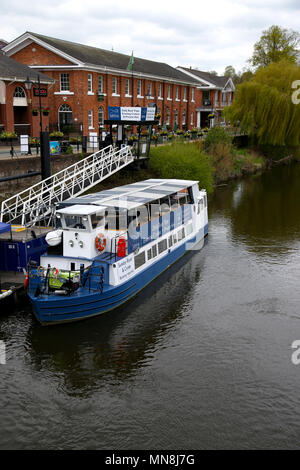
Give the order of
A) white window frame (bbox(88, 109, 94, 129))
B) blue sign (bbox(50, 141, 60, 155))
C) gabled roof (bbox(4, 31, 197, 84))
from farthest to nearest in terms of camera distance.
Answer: white window frame (bbox(88, 109, 94, 129)), gabled roof (bbox(4, 31, 197, 84)), blue sign (bbox(50, 141, 60, 155))

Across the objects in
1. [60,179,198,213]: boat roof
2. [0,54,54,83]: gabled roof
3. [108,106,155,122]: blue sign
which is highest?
[0,54,54,83]: gabled roof

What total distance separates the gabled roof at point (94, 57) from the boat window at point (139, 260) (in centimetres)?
3227

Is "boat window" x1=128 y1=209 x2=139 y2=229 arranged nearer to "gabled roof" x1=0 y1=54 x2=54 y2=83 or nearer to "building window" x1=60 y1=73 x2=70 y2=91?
"gabled roof" x1=0 y1=54 x2=54 y2=83

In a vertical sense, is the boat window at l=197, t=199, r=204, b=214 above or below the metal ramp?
below

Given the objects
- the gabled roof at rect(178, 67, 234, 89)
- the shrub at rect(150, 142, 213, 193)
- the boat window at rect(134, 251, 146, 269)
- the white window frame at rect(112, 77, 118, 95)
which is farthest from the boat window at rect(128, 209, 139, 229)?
the gabled roof at rect(178, 67, 234, 89)

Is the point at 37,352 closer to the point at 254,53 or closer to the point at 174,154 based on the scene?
the point at 174,154

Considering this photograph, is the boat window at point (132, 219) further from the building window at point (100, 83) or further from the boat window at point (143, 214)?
the building window at point (100, 83)

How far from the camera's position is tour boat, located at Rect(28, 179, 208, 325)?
A: 54.3 ft

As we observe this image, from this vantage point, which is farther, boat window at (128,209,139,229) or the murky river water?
boat window at (128,209,139,229)

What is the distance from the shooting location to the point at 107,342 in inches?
641

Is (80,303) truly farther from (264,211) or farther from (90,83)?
(90,83)

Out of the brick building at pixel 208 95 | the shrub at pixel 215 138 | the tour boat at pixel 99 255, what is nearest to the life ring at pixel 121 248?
the tour boat at pixel 99 255

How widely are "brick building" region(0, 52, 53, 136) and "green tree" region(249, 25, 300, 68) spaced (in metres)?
55.4

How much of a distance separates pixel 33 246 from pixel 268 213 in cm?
2299
